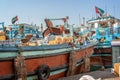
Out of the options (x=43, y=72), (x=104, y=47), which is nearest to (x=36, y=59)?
(x=43, y=72)

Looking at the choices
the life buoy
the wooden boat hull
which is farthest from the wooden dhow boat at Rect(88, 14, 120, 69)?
the life buoy

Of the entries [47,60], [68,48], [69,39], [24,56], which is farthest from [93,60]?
[24,56]

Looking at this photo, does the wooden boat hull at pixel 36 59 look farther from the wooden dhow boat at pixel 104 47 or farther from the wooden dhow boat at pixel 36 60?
the wooden dhow boat at pixel 104 47

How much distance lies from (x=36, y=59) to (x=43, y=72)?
2.34 ft

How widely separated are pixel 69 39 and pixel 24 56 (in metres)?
4.55

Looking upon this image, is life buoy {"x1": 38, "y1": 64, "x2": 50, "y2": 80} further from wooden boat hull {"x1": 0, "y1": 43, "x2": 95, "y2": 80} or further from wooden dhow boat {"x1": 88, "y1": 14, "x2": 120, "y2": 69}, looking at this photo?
wooden dhow boat {"x1": 88, "y1": 14, "x2": 120, "y2": 69}

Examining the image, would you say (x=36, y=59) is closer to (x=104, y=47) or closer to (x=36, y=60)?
(x=36, y=60)

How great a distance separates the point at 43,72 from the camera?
9.28 meters

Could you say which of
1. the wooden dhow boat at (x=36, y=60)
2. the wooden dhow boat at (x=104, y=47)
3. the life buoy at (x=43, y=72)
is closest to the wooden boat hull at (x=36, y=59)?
the wooden dhow boat at (x=36, y=60)

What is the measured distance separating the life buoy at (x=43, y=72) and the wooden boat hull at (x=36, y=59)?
6.0 inches

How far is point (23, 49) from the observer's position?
27.5ft

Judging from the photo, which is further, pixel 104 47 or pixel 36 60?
pixel 104 47

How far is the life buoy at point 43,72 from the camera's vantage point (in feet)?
29.5

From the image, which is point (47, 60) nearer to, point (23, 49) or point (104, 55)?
point (23, 49)
